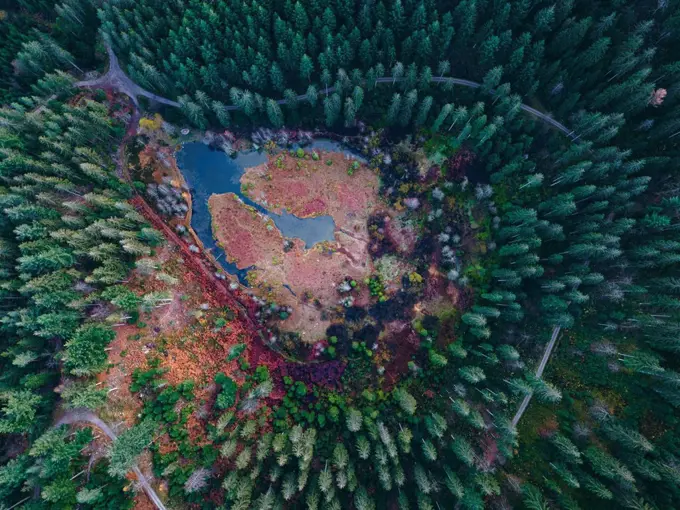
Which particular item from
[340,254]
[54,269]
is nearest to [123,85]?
[54,269]

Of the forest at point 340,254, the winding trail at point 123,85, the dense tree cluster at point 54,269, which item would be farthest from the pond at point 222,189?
the dense tree cluster at point 54,269

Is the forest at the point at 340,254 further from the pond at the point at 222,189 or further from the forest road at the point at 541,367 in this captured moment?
the pond at the point at 222,189

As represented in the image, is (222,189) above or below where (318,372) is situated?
above

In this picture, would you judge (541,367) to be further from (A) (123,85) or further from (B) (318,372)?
(A) (123,85)

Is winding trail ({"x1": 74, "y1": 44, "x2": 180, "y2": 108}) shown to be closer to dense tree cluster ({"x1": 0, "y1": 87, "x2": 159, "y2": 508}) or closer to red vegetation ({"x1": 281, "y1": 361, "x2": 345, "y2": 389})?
dense tree cluster ({"x1": 0, "y1": 87, "x2": 159, "y2": 508})

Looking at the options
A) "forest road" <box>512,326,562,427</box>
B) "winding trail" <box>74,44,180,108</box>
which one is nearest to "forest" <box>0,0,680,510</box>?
"forest road" <box>512,326,562,427</box>

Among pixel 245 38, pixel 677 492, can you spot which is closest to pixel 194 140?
pixel 245 38

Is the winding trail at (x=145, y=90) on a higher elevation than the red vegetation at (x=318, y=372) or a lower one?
higher
